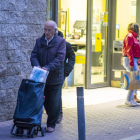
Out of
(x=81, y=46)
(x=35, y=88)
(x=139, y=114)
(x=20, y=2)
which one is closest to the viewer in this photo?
(x=35, y=88)

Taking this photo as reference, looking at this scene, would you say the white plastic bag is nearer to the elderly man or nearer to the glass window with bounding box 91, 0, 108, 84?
the elderly man

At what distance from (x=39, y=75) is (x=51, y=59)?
1.32ft

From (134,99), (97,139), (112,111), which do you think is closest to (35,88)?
(97,139)

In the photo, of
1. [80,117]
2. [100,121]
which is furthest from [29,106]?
[100,121]

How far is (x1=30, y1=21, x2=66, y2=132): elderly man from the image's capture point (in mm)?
5703

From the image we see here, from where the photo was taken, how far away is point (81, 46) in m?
11.2

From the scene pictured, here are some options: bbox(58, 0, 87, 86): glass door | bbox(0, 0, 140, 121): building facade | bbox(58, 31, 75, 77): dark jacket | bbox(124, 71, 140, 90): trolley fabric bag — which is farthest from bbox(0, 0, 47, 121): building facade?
bbox(58, 0, 87, 86): glass door

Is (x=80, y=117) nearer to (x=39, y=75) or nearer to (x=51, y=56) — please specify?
(x=39, y=75)

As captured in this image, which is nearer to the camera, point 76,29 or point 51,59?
point 51,59

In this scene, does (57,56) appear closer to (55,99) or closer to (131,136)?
(55,99)

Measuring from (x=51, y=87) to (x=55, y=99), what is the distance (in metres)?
0.21

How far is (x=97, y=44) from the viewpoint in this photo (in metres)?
11.1

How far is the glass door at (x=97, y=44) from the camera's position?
35.7ft

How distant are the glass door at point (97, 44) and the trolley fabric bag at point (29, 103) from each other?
5.53 m
